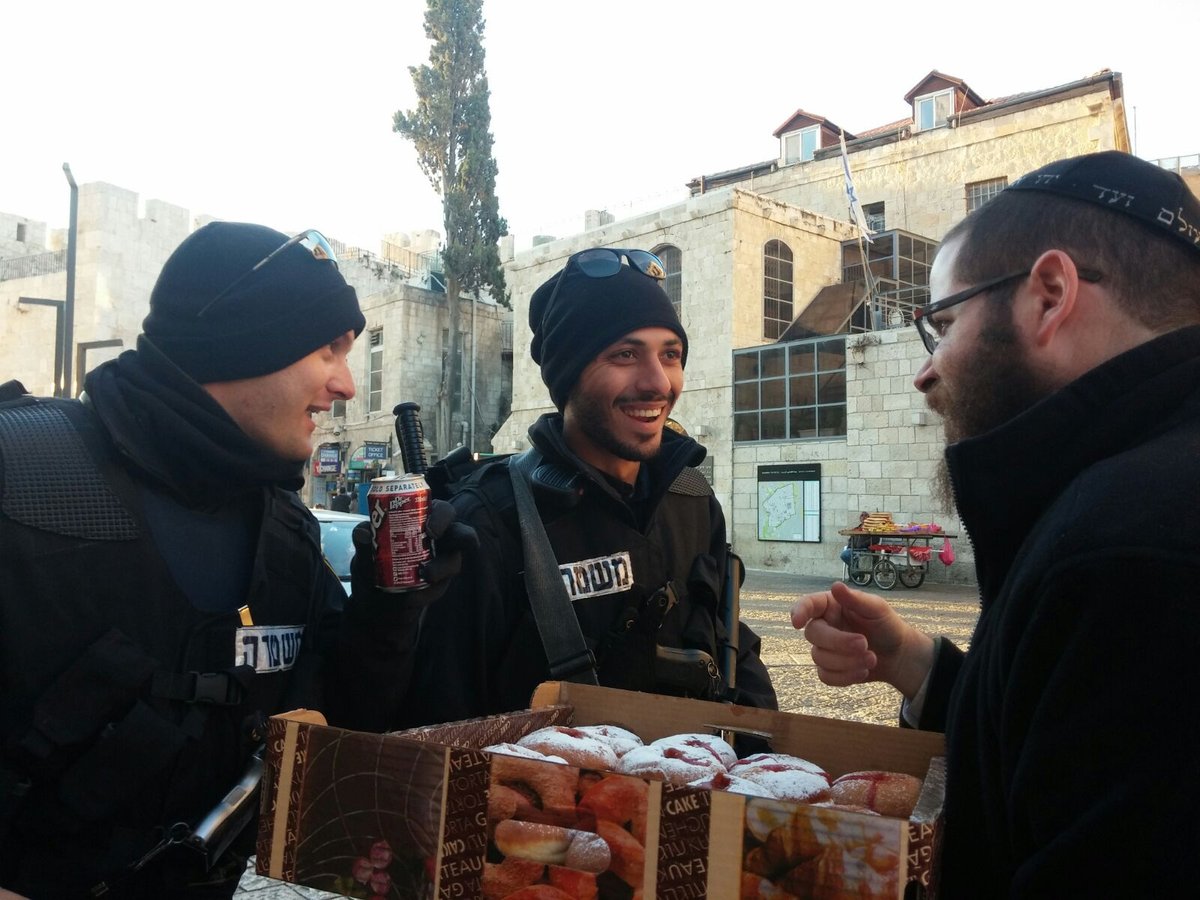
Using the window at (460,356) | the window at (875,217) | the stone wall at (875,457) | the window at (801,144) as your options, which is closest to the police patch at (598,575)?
the stone wall at (875,457)

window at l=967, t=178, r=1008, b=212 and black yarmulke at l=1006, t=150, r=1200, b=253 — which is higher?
window at l=967, t=178, r=1008, b=212

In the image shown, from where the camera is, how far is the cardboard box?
0.99 metres

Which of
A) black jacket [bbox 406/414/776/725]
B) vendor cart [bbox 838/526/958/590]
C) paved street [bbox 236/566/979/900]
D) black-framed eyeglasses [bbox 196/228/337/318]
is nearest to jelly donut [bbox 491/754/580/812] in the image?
black jacket [bbox 406/414/776/725]

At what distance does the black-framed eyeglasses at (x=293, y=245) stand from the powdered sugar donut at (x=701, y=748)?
4.81 feet

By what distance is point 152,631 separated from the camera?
1.82m

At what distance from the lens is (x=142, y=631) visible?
1.80m

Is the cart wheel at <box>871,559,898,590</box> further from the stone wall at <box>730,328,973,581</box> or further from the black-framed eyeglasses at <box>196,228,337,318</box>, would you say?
the black-framed eyeglasses at <box>196,228,337,318</box>

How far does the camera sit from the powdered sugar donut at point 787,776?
1292 mm

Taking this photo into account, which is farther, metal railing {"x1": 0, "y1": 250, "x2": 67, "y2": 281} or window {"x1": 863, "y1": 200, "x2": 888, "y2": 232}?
metal railing {"x1": 0, "y1": 250, "x2": 67, "y2": 281}

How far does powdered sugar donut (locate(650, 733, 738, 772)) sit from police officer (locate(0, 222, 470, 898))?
0.71 meters

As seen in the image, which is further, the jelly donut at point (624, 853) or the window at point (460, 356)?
the window at point (460, 356)

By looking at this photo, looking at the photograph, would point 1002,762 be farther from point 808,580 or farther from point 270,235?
point 808,580

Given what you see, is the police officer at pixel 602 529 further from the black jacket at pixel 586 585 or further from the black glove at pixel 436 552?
the black glove at pixel 436 552

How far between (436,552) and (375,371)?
99.9 feet
